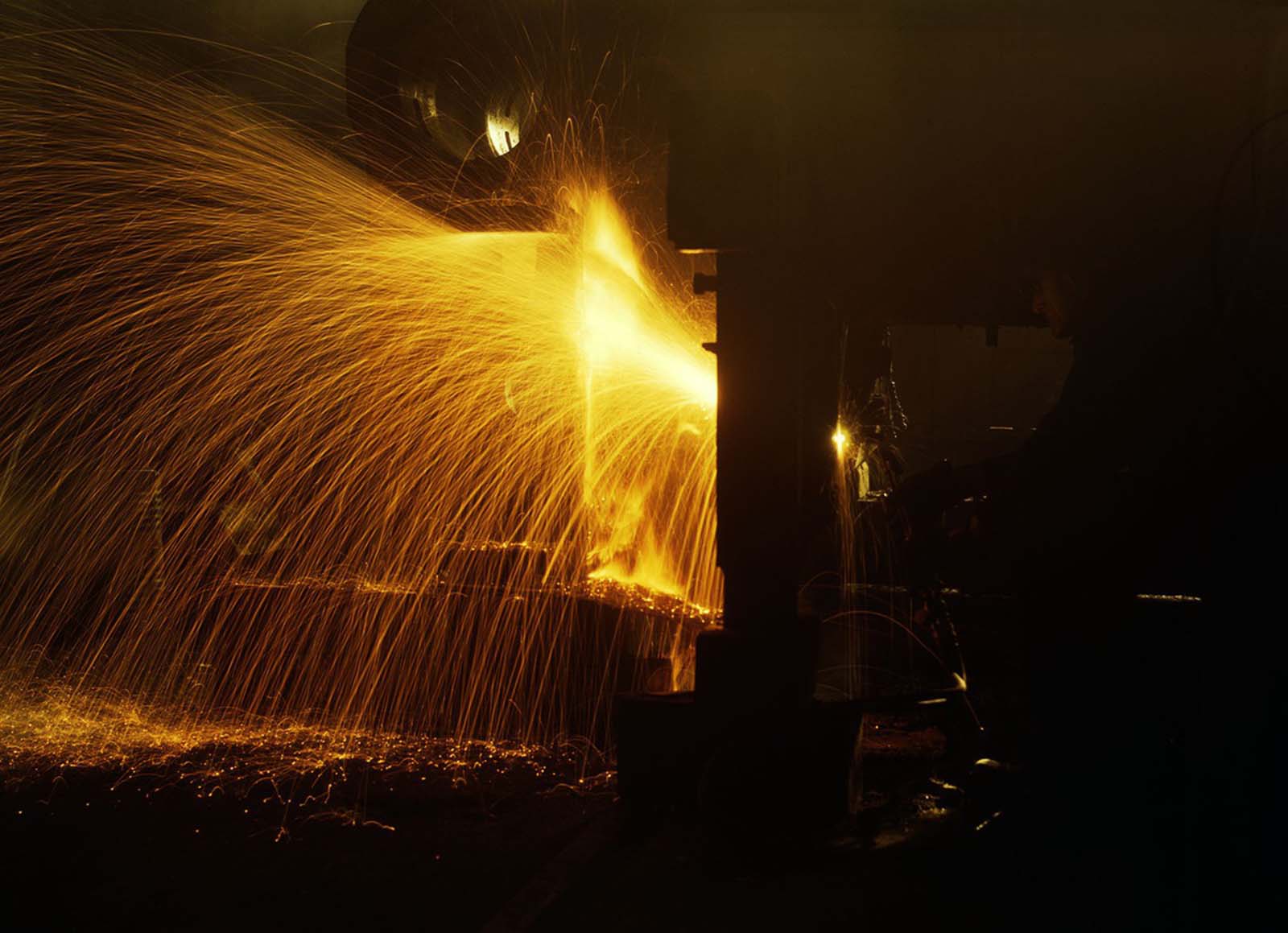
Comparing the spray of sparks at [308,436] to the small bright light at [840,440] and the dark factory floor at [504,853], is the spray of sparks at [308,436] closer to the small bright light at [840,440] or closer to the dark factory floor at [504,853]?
the dark factory floor at [504,853]

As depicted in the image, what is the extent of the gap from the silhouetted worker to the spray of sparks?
2.21m

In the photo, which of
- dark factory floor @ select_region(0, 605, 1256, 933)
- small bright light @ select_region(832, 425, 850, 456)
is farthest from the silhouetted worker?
small bright light @ select_region(832, 425, 850, 456)

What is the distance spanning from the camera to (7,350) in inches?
338

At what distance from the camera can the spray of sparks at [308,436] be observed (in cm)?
625

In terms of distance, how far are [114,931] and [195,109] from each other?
190 inches

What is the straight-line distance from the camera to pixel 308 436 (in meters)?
9.02

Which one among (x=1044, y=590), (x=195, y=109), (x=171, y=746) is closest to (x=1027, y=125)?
(x=1044, y=590)

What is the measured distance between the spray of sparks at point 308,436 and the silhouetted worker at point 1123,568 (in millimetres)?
2211

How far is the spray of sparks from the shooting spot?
246 inches

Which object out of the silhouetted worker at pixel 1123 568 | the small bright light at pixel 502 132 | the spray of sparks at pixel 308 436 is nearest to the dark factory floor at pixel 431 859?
the silhouetted worker at pixel 1123 568

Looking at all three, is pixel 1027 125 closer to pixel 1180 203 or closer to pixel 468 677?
pixel 1180 203

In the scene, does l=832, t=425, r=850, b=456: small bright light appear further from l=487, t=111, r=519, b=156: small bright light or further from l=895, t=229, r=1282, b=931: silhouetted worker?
l=487, t=111, r=519, b=156: small bright light

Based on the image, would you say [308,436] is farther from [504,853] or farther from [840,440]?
[504,853]

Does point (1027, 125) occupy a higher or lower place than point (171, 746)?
higher
